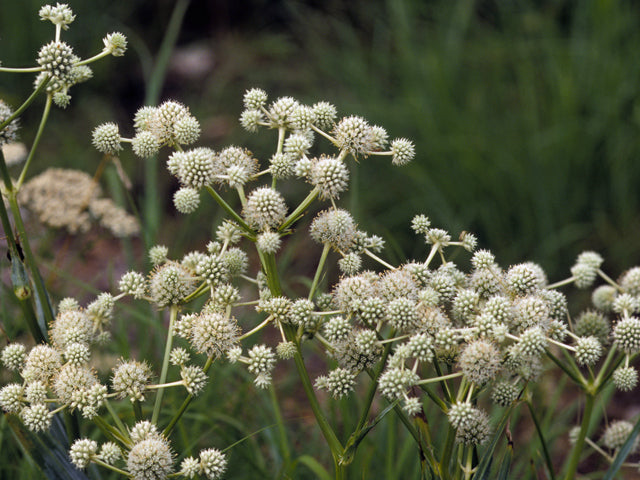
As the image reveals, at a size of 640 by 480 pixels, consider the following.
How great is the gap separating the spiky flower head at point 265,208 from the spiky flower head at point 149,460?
799 mm

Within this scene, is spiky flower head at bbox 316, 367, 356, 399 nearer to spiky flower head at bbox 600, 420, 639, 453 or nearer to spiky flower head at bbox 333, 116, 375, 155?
spiky flower head at bbox 333, 116, 375, 155

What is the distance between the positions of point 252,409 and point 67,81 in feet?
8.38

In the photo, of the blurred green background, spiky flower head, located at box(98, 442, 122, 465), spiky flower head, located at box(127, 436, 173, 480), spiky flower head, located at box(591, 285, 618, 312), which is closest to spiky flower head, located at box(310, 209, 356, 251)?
spiky flower head, located at box(127, 436, 173, 480)

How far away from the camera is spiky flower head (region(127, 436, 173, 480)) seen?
237 centimetres

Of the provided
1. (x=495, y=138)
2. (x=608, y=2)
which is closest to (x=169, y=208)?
(x=495, y=138)

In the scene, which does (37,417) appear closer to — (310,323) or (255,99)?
(310,323)

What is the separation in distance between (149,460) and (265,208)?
90 cm

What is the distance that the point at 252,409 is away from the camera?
15.4 ft

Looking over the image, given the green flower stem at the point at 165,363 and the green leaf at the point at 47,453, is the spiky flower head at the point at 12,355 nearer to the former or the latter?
the green leaf at the point at 47,453

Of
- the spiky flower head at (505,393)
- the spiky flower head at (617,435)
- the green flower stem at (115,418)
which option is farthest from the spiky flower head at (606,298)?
the green flower stem at (115,418)

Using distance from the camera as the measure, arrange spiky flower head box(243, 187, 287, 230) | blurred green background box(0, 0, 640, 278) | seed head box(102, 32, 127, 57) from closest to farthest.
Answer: spiky flower head box(243, 187, 287, 230) → seed head box(102, 32, 127, 57) → blurred green background box(0, 0, 640, 278)

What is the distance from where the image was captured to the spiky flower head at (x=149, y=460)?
7.77 feet

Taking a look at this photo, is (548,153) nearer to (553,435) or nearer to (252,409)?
(553,435)

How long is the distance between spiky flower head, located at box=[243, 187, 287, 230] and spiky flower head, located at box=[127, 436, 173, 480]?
799mm
